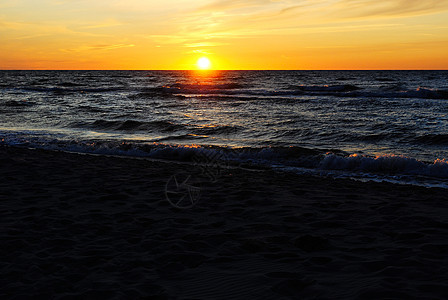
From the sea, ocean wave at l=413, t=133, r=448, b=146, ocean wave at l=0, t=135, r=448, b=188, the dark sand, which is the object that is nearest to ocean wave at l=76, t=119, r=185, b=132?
the sea

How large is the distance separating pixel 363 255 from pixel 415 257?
567 millimetres

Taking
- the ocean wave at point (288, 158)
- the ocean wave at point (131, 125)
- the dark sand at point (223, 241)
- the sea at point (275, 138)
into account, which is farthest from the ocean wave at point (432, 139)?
the ocean wave at point (131, 125)

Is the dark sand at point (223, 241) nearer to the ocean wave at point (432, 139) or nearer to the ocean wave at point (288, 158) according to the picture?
the ocean wave at point (288, 158)

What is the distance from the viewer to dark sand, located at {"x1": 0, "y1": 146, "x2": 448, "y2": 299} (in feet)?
12.2

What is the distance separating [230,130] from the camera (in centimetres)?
1759

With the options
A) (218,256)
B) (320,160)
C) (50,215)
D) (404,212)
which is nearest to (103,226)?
(50,215)

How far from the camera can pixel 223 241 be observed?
16.0ft

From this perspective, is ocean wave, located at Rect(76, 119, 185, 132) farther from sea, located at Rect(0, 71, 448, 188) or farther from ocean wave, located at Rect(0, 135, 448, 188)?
ocean wave, located at Rect(0, 135, 448, 188)

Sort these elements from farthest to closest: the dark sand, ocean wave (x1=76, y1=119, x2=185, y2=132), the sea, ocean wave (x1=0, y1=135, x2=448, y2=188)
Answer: ocean wave (x1=76, y1=119, x2=185, y2=132), the sea, ocean wave (x1=0, y1=135, x2=448, y2=188), the dark sand

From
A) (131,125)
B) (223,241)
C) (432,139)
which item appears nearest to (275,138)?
(432,139)

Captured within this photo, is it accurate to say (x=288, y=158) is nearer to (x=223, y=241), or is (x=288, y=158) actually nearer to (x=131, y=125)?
(x=223, y=241)

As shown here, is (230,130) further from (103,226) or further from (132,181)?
(103,226)

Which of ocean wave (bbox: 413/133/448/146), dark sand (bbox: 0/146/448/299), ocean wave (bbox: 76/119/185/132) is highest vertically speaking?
ocean wave (bbox: 76/119/185/132)

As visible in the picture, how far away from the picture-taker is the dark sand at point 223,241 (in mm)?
3725
